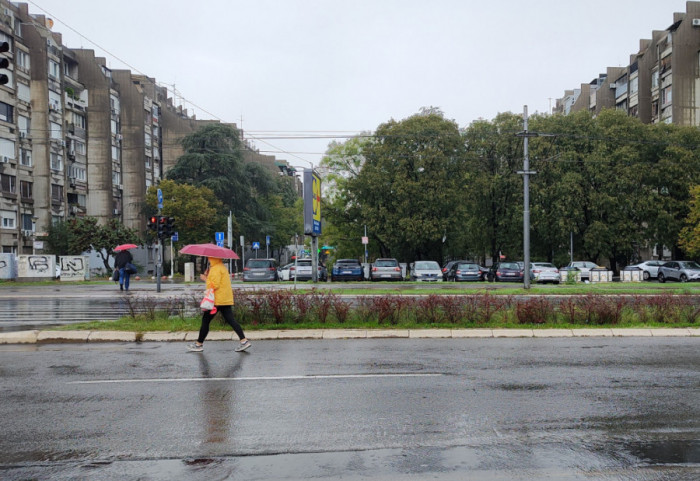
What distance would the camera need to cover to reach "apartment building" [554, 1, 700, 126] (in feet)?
194

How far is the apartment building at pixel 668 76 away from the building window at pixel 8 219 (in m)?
A: 55.9

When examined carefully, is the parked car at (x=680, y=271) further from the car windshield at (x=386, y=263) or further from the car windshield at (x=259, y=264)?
the car windshield at (x=259, y=264)

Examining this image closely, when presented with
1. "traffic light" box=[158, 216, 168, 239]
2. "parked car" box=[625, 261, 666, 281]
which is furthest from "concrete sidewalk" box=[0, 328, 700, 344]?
"parked car" box=[625, 261, 666, 281]

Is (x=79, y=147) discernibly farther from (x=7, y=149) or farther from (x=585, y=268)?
(x=585, y=268)

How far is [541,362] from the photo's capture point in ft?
31.2

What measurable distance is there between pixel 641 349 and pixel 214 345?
781 centimetres

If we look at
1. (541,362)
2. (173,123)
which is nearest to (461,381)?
(541,362)

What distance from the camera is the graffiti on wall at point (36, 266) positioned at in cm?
4028

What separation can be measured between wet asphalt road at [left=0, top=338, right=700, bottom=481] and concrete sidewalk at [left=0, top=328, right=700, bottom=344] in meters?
1.79

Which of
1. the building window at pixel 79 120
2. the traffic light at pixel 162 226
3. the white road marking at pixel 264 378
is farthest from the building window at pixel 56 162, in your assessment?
the white road marking at pixel 264 378

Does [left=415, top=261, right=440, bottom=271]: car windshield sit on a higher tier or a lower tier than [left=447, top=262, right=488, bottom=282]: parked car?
higher

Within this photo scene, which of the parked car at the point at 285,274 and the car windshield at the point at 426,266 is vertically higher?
the car windshield at the point at 426,266

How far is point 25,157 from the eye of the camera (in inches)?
2078

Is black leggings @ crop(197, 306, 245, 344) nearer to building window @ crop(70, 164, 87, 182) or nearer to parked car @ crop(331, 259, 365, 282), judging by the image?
parked car @ crop(331, 259, 365, 282)
